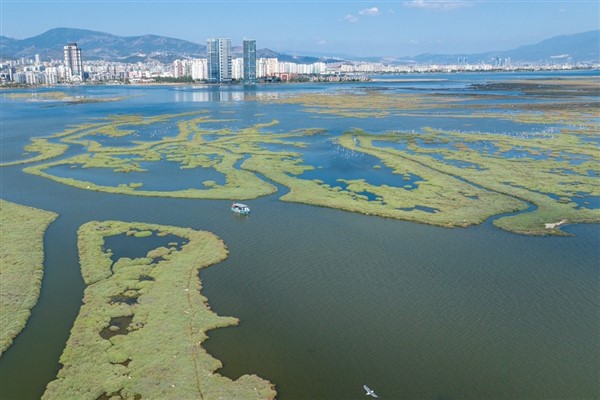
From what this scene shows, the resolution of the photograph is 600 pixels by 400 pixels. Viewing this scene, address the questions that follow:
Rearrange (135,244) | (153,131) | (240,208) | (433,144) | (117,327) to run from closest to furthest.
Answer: (117,327) < (135,244) < (240,208) < (433,144) < (153,131)

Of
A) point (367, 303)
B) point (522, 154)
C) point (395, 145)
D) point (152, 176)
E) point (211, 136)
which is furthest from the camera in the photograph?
point (211, 136)

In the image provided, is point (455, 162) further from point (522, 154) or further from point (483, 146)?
point (483, 146)

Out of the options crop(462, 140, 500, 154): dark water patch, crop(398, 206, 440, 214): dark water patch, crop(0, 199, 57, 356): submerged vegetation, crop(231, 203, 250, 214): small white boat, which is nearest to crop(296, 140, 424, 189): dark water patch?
crop(398, 206, 440, 214): dark water patch

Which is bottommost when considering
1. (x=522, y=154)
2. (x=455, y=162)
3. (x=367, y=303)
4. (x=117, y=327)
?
(x=367, y=303)

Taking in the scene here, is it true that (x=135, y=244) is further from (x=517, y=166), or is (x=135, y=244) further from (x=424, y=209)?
(x=517, y=166)

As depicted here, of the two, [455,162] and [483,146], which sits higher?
[483,146]

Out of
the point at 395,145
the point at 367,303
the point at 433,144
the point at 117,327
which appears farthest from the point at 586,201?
the point at 117,327

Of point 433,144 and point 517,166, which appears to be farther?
point 433,144

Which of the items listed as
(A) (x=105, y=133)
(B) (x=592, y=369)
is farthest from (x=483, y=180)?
(A) (x=105, y=133)

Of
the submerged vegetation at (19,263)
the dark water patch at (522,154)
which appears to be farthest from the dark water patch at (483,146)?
the submerged vegetation at (19,263)
